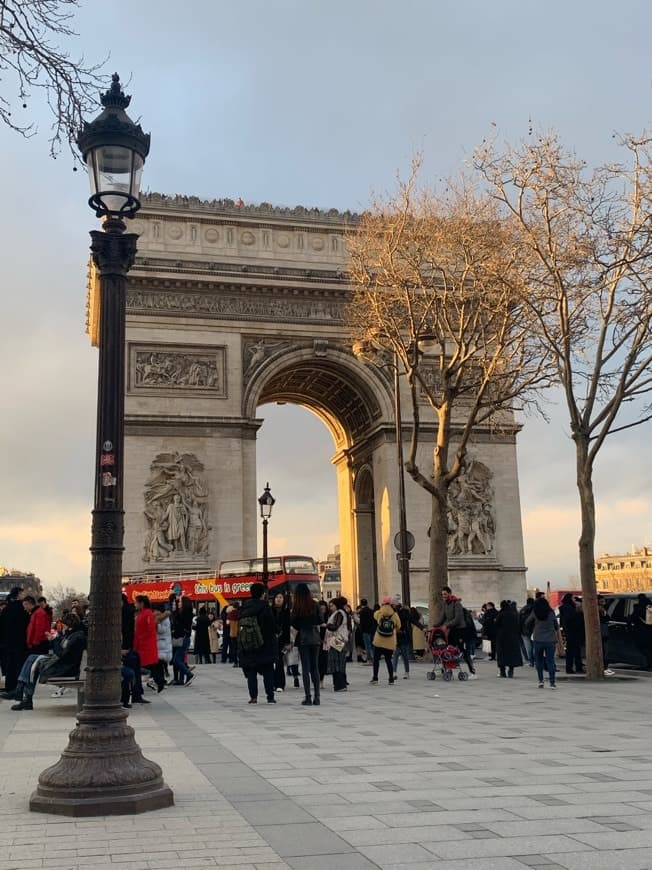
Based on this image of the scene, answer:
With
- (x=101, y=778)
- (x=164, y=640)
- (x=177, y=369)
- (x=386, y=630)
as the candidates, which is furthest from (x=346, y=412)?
(x=101, y=778)

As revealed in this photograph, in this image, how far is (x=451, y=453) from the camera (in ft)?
117

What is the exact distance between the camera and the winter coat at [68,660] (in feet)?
39.2

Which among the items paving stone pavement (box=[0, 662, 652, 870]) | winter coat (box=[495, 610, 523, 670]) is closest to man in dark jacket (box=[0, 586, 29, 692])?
paving stone pavement (box=[0, 662, 652, 870])

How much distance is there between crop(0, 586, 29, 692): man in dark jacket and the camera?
45.9ft

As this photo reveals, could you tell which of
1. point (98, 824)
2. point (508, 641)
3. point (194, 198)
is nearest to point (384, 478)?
point (194, 198)

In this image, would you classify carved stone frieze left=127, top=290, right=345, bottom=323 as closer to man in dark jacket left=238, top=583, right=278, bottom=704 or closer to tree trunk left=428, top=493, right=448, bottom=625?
Answer: tree trunk left=428, top=493, right=448, bottom=625

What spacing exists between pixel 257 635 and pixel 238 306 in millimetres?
23254

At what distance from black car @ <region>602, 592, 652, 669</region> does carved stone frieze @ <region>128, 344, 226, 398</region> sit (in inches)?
677

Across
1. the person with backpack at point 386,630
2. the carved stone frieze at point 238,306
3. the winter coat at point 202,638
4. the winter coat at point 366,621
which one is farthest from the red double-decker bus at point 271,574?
the person with backpack at point 386,630

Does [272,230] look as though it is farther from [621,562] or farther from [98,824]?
[621,562]

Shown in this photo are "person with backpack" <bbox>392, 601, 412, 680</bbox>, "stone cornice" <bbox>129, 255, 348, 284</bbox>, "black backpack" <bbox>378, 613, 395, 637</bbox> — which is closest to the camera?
"black backpack" <bbox>378, 613, 395, 637</bbox>

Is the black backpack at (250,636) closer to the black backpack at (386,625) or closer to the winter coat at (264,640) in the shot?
the winter coat at (264,640)

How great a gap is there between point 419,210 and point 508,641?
10798 mm

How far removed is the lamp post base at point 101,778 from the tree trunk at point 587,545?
40.7 feet
